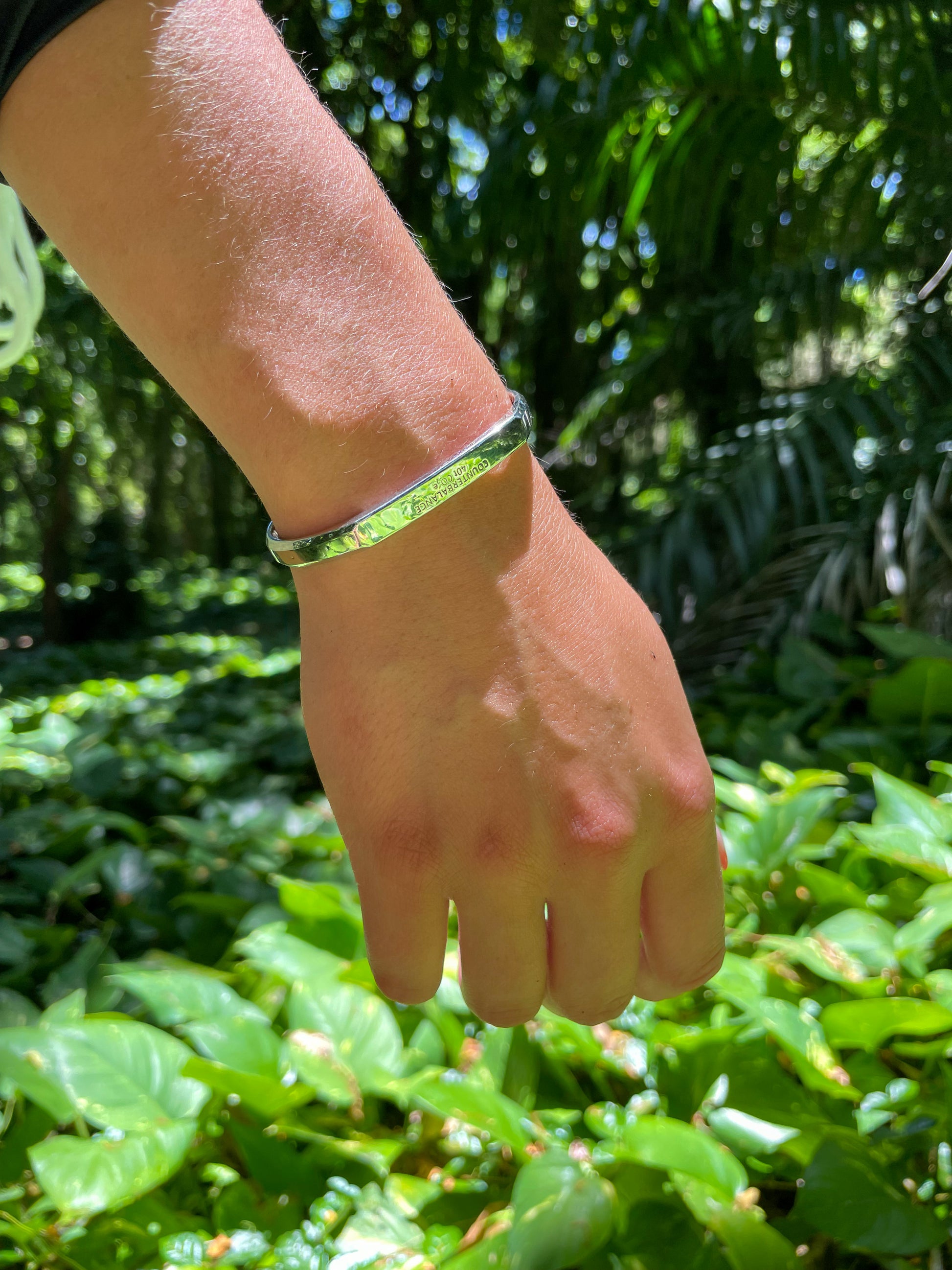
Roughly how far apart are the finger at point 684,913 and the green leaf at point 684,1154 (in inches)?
8.2

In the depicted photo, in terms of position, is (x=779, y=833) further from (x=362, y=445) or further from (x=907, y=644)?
(x=362, y=445)

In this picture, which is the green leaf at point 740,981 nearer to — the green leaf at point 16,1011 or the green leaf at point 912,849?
the green leaf at point 912,849

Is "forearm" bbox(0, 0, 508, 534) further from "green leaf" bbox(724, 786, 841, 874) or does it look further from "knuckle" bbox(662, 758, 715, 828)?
"green leaf" bbox(724, 786, 841, 874)

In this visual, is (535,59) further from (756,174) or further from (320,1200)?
(320,1200)

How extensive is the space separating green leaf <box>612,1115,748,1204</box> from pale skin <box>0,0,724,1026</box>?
0.26m

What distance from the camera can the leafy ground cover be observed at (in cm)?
80

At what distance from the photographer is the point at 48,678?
13.5 ft

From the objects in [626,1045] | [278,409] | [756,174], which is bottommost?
[626,1045]

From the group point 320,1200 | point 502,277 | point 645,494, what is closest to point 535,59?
point 502,277

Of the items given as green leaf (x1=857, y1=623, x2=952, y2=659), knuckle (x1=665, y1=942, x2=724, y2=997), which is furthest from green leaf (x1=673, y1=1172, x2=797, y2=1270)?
green leaf (x1=857, y1=623, x2=952, y2=659)

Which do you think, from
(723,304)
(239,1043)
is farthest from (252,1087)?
(723,304)

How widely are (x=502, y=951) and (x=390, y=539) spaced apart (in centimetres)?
28

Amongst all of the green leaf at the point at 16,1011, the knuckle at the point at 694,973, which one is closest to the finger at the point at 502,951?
the knuckle at the point at 694,973

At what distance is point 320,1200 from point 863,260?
310 cm
